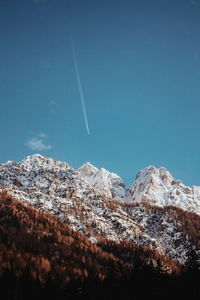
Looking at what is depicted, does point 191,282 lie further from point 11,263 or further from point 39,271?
point 11,263

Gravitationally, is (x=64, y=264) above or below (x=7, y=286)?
above

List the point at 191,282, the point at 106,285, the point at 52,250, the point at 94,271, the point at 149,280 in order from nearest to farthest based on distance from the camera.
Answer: the point at 191,282 → the point at 149,280 → the point at 106,285 → the point at 94,271 → the point at 52,250

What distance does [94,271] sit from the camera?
128625 millimetres

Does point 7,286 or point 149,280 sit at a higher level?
point 7,286

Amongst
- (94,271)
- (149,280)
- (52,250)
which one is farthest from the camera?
(52,250)

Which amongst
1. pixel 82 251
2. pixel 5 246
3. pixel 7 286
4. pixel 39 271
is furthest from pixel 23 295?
pixel 82 251

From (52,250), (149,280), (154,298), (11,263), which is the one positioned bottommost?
(154,298)

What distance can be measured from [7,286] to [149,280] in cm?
5082

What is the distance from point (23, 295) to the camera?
3674 inches

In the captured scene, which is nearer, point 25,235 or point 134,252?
point 25,235

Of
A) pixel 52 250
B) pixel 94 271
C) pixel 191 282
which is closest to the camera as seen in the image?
pixel 191 282

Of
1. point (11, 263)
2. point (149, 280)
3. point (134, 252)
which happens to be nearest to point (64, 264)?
point (11, 263)

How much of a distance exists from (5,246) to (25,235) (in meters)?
29.8

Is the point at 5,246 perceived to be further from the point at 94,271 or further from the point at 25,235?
the point at 94,271
